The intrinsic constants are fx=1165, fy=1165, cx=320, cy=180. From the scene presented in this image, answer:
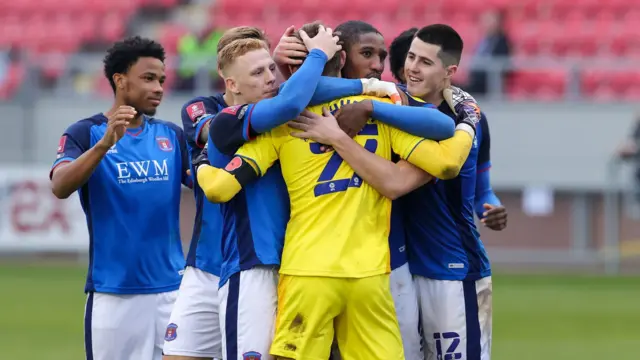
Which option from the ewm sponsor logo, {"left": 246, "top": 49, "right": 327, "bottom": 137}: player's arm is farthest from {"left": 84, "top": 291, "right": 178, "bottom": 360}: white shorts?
{"left": 246, "top": 49, "right": 327, "bottom": 137}: player's arm

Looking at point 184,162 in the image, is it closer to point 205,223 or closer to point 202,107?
point 205,223

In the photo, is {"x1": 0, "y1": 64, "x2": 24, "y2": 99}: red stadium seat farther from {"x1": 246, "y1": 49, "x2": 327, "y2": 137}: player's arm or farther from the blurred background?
{"x1": 246, "y1": 49, "x2": 327, "y2": 137}: player's arm

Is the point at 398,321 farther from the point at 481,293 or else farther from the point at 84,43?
the point at 84,43

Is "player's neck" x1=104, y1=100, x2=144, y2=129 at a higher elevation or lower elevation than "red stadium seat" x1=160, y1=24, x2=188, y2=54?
lower

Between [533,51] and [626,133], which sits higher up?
[533,51]

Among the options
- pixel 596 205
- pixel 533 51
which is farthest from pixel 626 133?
pixel 533 51

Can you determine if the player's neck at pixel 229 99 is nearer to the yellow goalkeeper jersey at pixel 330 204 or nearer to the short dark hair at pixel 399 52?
the yellow goalkeeper jersey at pixel 330 204

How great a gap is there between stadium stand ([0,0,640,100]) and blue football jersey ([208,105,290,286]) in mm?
11561

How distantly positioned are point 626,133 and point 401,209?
11.3 metres

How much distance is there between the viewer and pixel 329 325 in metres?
5.38

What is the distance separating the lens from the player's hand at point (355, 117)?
5422 mm

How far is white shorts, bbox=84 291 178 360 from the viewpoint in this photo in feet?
21.9

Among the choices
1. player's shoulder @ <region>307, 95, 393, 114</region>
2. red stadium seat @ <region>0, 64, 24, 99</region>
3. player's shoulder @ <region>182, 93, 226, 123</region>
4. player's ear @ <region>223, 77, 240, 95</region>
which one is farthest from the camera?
red stadium seat @ <region>0, 64, 24, 99</region>

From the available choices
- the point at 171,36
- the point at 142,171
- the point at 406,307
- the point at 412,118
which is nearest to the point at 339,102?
the point at 412,118
